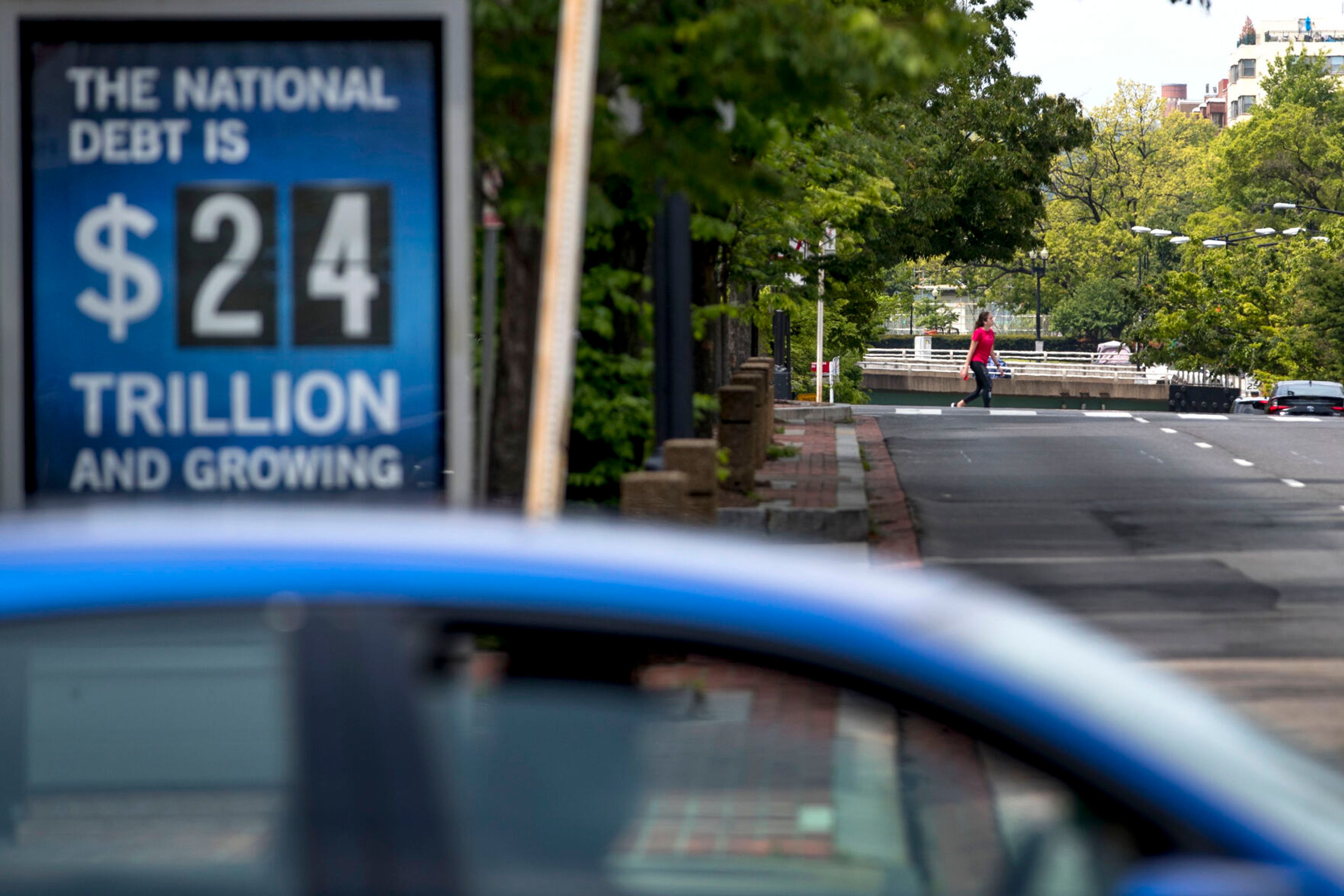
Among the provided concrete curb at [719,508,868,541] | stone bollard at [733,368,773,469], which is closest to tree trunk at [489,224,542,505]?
concrete curb at [719,508,868,541]

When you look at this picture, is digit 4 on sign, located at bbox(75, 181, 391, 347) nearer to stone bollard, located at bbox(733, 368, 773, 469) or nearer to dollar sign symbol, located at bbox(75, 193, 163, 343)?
dollar sign symbol, located at bbox(75, 193, 163, 343)

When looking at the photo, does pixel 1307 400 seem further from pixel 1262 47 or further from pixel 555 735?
pixel 1262 47

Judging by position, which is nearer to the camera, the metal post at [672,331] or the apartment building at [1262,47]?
the metal post at [672,331]

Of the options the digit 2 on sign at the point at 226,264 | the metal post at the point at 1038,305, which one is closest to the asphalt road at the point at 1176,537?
the digit 2 on sign at the point at 226,264

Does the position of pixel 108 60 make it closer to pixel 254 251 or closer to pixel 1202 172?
pixel 254 251

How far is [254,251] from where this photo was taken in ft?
20.9

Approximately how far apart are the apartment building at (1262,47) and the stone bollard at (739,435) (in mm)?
164137

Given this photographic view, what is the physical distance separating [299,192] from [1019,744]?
4.67 meters

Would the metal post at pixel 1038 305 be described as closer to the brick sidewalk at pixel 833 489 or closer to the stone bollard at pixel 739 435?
the brick sidewalk at pixel 833 489

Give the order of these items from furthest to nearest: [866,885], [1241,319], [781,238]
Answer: [1241,319], [781,238], [866,885]

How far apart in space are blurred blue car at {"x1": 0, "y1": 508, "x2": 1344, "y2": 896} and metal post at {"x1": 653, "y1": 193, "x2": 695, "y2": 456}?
34.0 feet

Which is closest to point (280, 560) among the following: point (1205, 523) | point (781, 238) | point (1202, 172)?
point (1205, 523)

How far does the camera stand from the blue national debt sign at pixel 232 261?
627cm

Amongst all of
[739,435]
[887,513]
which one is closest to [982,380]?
[887,513]
